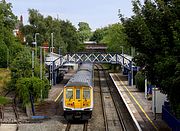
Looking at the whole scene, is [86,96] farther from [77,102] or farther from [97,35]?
[97,35]

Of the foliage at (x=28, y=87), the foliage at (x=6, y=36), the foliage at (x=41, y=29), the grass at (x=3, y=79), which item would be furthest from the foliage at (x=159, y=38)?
the foliage at (x=41, y=29)

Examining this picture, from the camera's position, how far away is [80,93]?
2978cm

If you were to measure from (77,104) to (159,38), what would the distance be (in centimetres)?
1207

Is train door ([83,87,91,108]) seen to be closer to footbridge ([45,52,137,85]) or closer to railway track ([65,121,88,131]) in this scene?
railway track ([65,121,88,131])

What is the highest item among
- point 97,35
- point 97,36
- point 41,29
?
point 97,35

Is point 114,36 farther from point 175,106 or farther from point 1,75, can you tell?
point 175,106

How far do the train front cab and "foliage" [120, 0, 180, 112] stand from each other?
31.6 ft

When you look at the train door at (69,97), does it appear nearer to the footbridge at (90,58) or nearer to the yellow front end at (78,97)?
the yellow front end at (78,97)

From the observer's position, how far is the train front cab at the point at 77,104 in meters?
29.4

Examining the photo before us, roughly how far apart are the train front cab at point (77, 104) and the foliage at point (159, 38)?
9641 millimetres

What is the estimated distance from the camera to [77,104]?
96.6 feet

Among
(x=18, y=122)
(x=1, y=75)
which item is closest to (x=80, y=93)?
(x=18, y=122)

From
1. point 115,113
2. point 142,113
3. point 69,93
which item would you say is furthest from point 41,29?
point 69,93

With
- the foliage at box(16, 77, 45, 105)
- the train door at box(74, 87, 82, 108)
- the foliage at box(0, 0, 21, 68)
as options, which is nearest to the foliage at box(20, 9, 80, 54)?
the foliage at box(0, 0, 21, 68)
